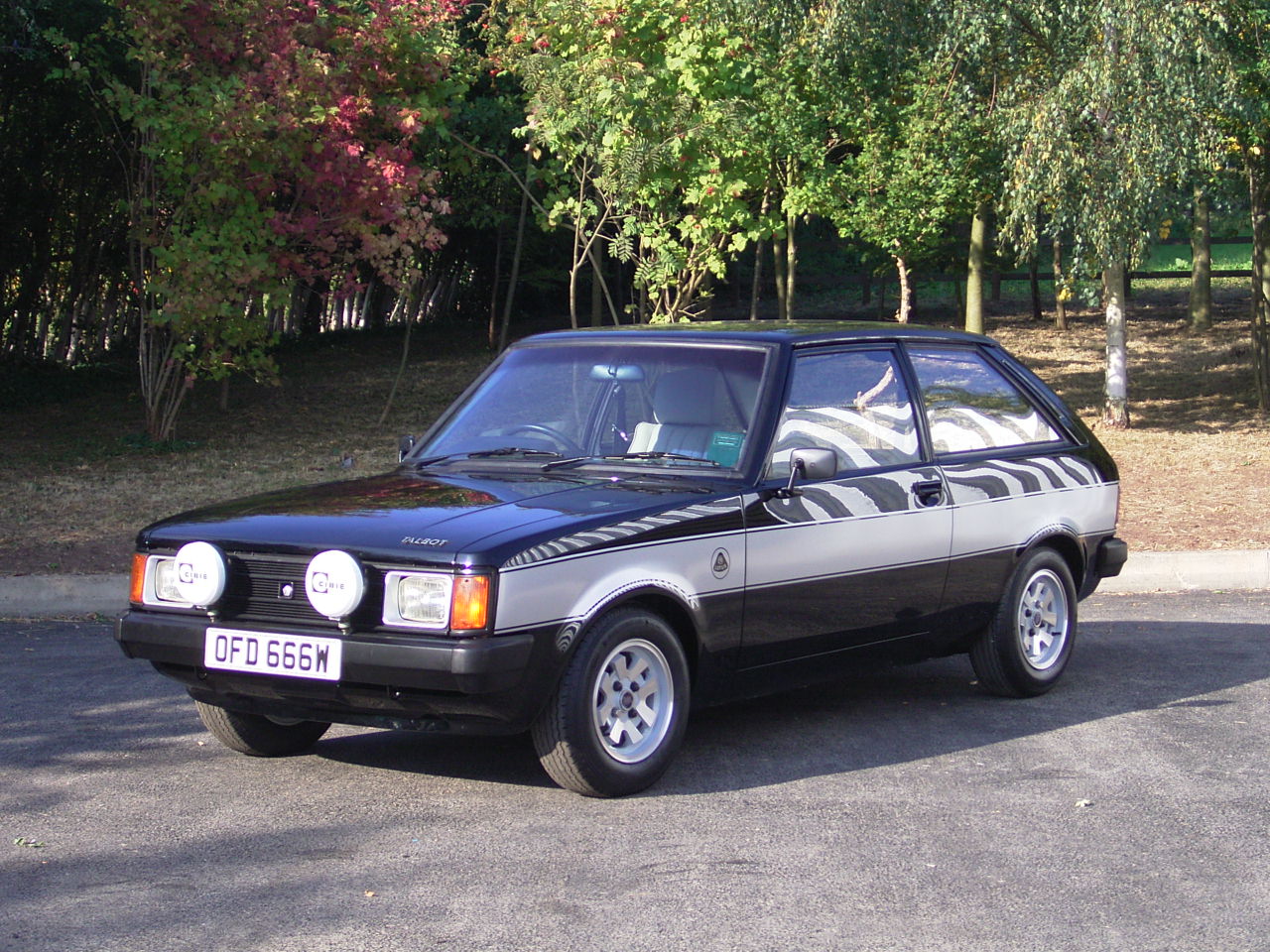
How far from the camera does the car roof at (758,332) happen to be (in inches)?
254

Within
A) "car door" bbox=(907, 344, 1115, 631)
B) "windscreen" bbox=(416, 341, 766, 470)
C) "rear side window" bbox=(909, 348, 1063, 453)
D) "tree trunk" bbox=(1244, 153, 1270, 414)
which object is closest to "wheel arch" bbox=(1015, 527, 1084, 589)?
"car door" bbox=(907, 344, 1115, 631)

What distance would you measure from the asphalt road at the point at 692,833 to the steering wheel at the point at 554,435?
1.19m

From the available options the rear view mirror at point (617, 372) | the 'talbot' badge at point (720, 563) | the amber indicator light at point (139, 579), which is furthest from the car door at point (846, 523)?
the amber indicator light at point (139, 579)

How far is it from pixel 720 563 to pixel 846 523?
77cm

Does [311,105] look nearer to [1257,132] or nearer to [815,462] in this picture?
[1257,132]

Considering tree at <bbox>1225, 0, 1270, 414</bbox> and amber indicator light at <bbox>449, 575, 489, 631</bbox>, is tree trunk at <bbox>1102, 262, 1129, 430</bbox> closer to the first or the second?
tree at <bbox>1225, 0, 1270, 414</bbox>

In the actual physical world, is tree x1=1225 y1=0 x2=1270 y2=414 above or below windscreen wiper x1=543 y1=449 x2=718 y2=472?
above

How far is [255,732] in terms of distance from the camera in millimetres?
6129

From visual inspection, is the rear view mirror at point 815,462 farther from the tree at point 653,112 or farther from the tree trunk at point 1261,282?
the tree trunk at point 1261,282

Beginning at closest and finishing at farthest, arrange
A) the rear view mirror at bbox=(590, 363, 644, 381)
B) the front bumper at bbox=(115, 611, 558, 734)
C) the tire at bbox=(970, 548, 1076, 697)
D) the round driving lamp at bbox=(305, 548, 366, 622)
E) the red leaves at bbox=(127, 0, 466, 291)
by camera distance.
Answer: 1. the front bumper at bbox=(115, 611, 558, 734)
2. the round driving lamp at bbox=(305, 548, 366, 622)
3. the rear view mirror at bbox=(590, 363, 644, 381)
4. the tire at bbox=(970, 548, 1076, 697)
5. the red leaves at bbox=(127, 0, 466, 291)

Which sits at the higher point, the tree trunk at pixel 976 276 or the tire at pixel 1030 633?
the tree trunk at pixel 976 276

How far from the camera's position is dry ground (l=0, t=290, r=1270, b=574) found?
12.5 meters

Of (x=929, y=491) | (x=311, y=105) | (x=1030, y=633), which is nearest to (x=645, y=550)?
(x=929, y=491)

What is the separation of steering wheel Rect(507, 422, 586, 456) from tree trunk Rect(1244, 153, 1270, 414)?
52.0ft
